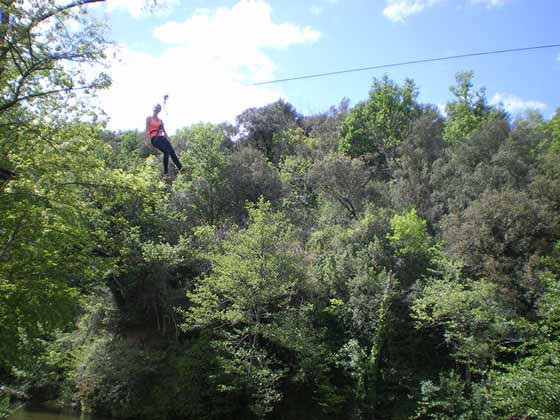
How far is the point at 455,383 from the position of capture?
536 inches

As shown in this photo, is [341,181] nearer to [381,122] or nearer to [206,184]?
[206,184]

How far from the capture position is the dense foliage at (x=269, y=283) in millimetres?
8102

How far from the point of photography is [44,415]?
17.6 m

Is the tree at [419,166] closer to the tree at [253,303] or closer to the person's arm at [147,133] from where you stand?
the tree at [253,303]

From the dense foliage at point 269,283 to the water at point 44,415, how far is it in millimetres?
547

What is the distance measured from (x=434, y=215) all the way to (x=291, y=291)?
1051 cm

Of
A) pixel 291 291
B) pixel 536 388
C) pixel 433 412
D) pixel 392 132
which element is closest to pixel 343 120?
pixel 392 132

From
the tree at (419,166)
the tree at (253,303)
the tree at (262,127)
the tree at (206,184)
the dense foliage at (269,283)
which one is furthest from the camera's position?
the tree at (262,127)

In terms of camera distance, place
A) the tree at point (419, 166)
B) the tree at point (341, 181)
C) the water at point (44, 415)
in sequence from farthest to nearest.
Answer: the tree at point (419, 166), the tree at point (341, 181), the water at point (44, 415)

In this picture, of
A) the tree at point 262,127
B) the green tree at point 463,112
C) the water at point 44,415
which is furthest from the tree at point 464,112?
the water at point 44,415

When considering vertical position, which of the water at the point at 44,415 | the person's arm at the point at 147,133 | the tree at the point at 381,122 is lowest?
the water at the point at 44,415

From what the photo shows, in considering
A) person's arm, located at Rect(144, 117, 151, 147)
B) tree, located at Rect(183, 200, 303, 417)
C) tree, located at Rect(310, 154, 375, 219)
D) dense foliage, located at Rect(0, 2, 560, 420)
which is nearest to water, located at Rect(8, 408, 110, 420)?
dense foliage, located at Rect(0, 2, 560, 420)

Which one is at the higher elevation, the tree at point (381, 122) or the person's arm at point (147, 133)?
the tree at point (381, 122)

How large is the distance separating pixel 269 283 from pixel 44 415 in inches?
410
